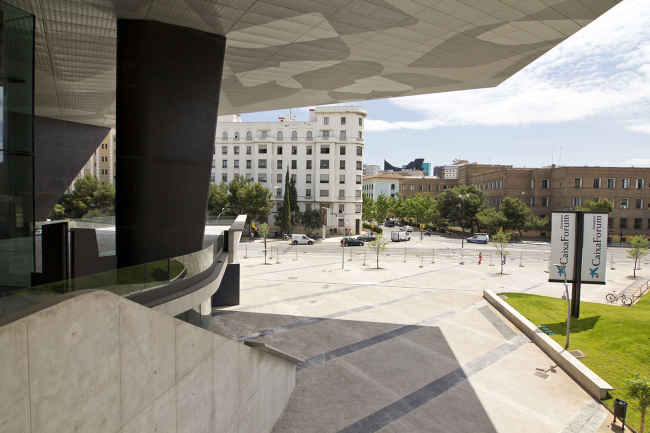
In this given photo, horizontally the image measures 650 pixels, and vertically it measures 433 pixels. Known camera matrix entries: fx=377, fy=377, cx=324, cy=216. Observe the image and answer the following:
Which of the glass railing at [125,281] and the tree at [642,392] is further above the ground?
the glass railing at [125,281]

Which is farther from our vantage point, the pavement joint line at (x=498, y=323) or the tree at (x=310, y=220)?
the tree at (x=310, y=220)

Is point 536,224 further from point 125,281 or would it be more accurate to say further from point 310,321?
point 125,281

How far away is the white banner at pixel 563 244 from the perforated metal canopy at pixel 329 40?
6864 mm

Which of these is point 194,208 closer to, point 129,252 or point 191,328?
point 129,252

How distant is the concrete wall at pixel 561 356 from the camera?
1062 cm

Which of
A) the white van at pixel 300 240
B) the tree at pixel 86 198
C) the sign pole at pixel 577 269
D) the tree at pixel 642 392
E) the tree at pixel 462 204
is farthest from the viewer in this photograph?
the tree at pixel 462 204

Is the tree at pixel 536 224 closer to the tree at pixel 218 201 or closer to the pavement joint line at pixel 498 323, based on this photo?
the pavement joint line at pixel 498 323

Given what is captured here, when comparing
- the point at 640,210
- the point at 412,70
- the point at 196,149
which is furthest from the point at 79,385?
the point at 640,210

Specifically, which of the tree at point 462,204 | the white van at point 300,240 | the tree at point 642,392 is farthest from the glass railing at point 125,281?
the tree at point 462,204

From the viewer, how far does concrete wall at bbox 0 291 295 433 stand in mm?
2955

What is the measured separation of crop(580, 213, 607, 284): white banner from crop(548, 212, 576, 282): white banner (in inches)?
17.9

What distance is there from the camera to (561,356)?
40.8ft

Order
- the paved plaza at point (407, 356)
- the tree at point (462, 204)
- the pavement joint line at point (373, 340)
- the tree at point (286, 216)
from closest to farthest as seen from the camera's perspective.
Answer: the paved plaza at point (407, 356), the pavement joint line at point (373, 340), the tree at point (286, 216), the tree at point (462, 204)

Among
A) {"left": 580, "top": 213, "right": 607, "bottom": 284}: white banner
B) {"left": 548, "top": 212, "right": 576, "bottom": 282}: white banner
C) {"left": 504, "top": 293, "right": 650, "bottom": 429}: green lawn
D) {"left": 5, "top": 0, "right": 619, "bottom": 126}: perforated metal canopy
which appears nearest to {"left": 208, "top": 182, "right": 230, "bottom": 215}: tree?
{"left": 5, "top": 0, "right": 619, "bottom": 126}: perforated metal canopy
